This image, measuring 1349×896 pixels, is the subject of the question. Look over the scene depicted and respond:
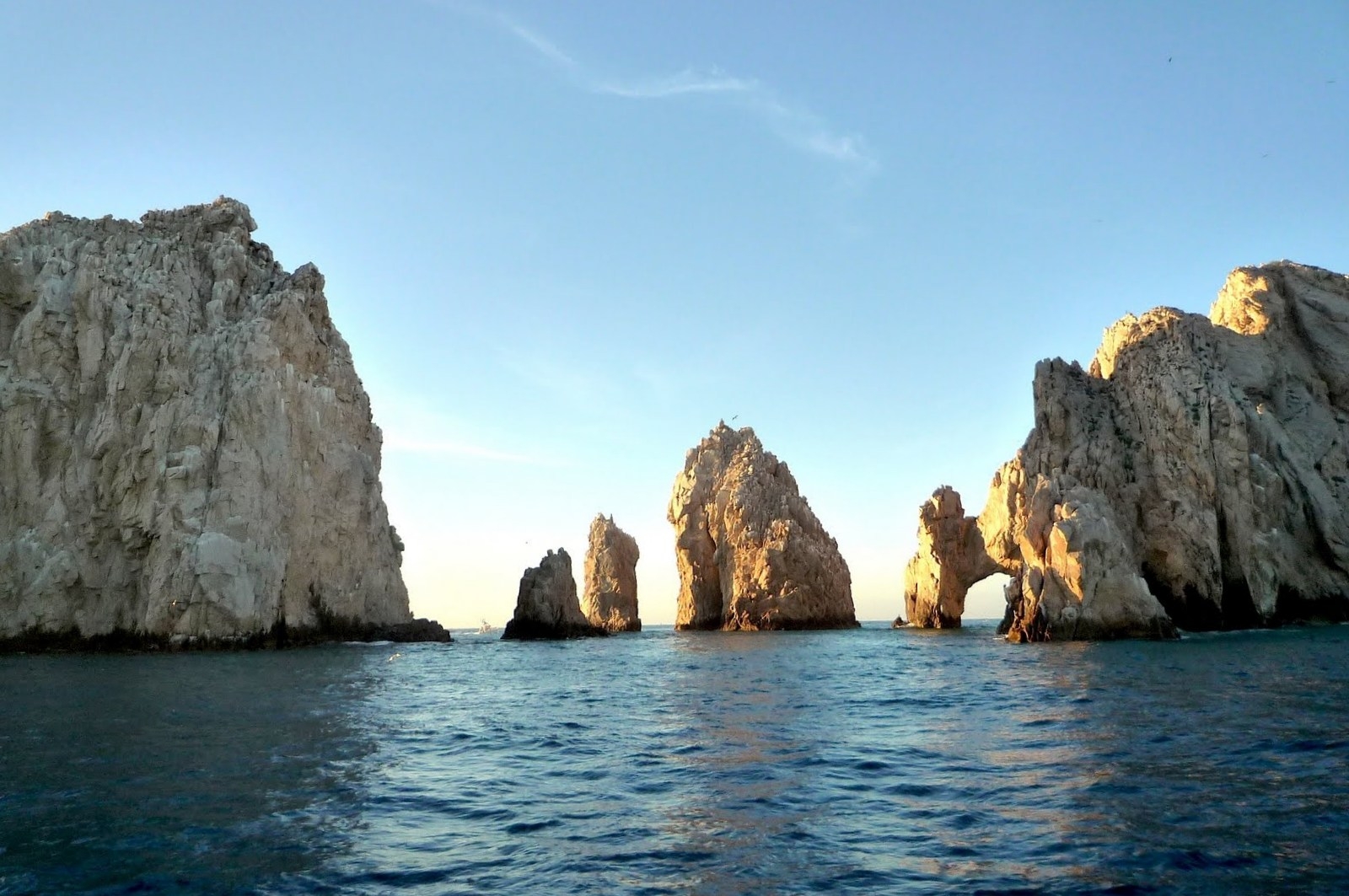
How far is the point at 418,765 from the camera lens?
54.7ft

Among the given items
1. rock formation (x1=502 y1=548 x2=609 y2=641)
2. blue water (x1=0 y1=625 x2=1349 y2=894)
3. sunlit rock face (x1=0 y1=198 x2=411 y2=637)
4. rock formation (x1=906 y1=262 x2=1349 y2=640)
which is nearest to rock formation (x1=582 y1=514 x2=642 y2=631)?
rock formation (x1=502 y1=548 x2=609 y2=641)

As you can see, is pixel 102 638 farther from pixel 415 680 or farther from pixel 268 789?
pixel 268 789

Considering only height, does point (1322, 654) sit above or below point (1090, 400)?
below

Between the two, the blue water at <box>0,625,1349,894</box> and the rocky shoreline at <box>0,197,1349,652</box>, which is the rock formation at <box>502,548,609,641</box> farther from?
the blue water at <box>0,625,1349,894</box>

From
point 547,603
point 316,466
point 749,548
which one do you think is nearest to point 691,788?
point 316,466

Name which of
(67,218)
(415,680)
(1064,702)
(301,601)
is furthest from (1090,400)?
(67,218)

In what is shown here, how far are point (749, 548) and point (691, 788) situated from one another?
259 feet

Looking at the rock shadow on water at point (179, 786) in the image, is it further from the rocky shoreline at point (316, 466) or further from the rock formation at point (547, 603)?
the rock formation at point (547, 603)

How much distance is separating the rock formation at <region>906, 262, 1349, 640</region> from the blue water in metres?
20.1

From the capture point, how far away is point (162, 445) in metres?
52.4

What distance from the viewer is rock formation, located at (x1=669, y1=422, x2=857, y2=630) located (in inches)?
3551

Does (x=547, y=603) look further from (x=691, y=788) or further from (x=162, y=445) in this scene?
(x=691, y=788)

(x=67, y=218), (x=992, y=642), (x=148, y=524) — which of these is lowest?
(x=992, y=642)

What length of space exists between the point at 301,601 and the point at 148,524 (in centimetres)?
983
